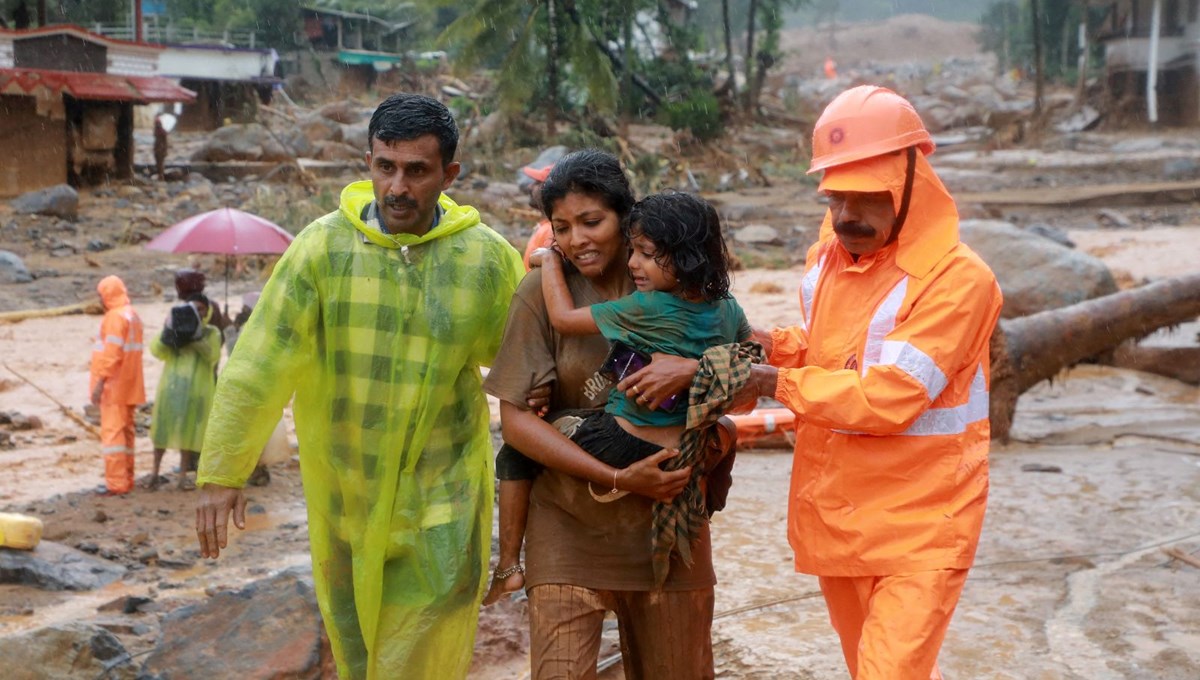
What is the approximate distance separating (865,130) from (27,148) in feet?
69.3

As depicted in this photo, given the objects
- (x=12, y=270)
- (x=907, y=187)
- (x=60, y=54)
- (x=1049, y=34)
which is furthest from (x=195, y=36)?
(x=907, y=187)

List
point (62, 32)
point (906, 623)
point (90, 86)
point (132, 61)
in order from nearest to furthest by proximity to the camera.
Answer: point (906, 623) < point (90, 86) < point (62, 32) < point (132, 61)

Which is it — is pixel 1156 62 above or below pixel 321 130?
above

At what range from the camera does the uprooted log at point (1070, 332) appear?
8.01 meters

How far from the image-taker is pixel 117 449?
8.16 metres

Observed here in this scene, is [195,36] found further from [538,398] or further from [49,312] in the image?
[538,398]

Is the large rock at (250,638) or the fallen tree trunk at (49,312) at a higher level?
the fallen tree trunk at (49,312)

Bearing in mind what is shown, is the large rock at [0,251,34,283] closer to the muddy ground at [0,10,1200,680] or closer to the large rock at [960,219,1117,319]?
the muddy ground at [0,10,1200,680]

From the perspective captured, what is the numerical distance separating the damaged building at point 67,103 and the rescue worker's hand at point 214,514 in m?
19.8

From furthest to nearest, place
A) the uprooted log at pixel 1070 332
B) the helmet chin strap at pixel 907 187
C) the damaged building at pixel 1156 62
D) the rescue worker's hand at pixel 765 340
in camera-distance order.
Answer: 1. the damaged building at pixel 1156 62
2. the uprooted log at pixel 1070 332
3. the rescue worker's hand at pixel 765 340
4. the helmet chin strap at pixel 907 187

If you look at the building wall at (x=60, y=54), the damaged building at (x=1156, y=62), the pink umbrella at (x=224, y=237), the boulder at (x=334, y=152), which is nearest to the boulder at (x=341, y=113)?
the boulder at (x=334, y=152)

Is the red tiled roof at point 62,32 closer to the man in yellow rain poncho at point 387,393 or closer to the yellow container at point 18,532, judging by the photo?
the yellow container at point 18,532

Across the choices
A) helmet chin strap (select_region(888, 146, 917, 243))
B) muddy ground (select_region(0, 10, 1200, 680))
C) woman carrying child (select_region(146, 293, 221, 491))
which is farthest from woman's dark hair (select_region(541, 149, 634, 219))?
woman carrying child (select_region(146, 293, 221, 491))

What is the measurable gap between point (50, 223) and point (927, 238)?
18.1 metres
